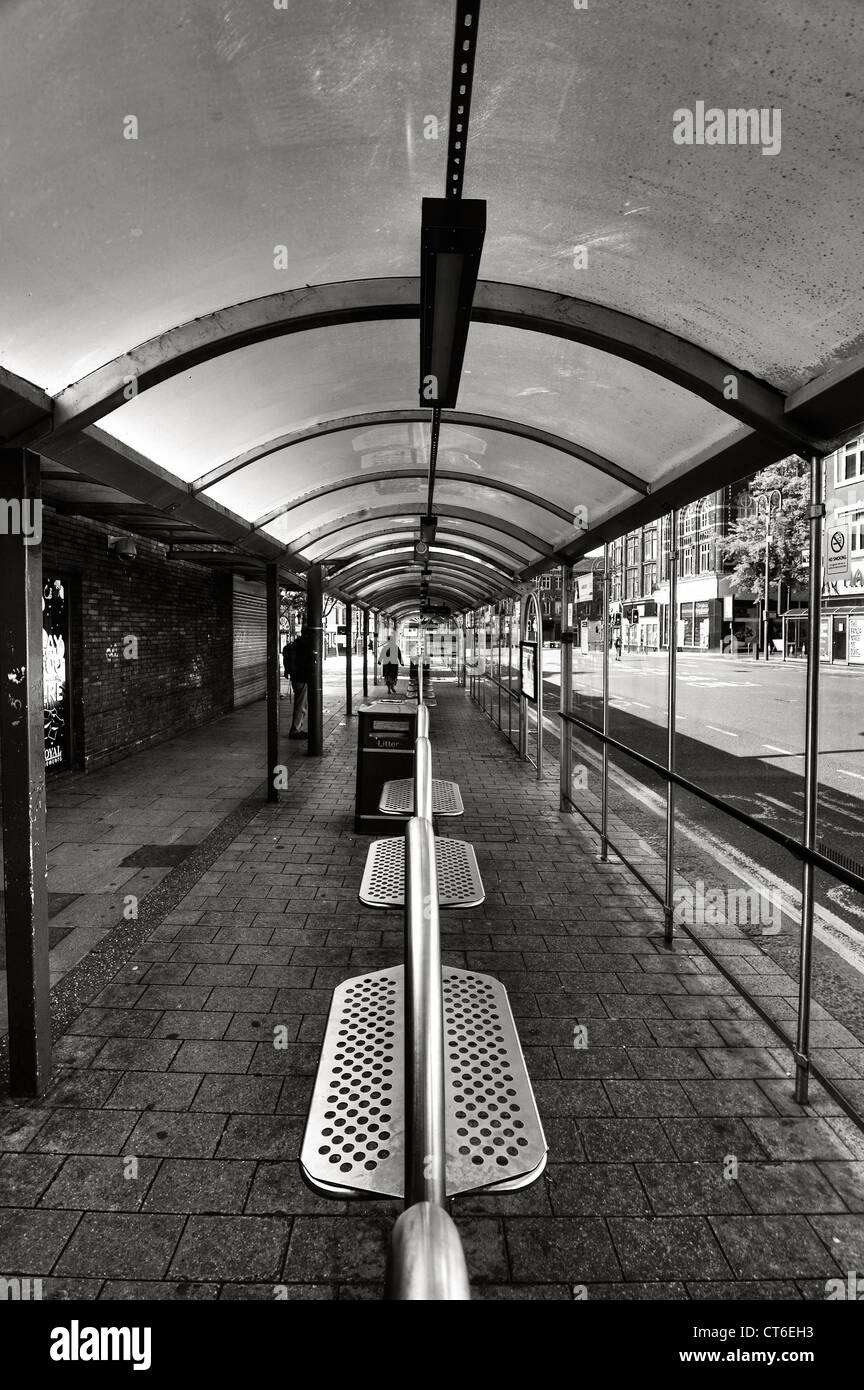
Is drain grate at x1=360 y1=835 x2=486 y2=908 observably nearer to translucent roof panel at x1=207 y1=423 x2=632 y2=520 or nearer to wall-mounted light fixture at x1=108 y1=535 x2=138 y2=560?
translucent roof panel at x1=207 y1=423 x2=632 y2=520

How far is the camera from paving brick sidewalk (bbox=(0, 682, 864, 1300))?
7.41 feet

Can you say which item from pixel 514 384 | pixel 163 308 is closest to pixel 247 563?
pixel 514 384

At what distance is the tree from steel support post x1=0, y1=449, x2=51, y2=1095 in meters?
24.7

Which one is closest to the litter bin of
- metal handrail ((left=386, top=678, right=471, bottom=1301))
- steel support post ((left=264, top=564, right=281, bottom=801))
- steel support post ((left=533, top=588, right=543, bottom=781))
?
steel support post ((left=264, top=564, right=281, bottom=801))

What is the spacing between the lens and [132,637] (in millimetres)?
10297

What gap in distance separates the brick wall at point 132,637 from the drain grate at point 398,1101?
7.40 metres

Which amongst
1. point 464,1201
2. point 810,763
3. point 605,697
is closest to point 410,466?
point 605,697

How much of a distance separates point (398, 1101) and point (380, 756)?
17.9ft

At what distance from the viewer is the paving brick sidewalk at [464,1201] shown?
2.26 m

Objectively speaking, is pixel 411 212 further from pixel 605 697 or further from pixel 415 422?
pixel 605 697

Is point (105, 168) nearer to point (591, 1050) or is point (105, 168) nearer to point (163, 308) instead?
point (163, 308)

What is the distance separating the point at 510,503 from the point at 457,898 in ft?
19.4

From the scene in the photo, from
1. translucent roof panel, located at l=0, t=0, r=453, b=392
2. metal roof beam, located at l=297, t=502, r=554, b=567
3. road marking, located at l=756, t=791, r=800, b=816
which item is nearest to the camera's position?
translucent roof panel, located at l=0, t=0, r=453, b=392

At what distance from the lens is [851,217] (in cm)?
219
